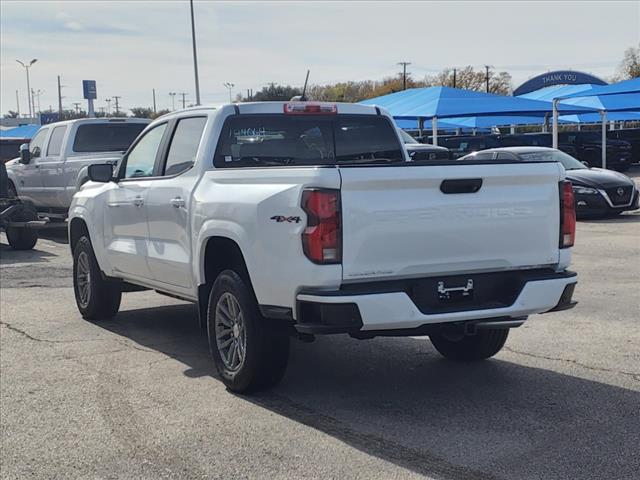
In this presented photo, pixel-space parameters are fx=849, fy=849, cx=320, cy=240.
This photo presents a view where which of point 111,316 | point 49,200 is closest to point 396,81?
point 49,200

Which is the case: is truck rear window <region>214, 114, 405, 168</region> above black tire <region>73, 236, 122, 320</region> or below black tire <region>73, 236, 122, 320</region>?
above

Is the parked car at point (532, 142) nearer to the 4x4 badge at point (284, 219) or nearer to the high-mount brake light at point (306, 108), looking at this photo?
the high-mount brake light at point (306, 108)

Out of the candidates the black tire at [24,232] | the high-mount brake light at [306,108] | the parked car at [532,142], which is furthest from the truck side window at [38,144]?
the parked car at [532,142]

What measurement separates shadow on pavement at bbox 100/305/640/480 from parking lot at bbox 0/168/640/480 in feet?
0.05

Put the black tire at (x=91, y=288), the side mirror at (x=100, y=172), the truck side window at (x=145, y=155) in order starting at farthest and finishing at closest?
the black tire at (x=91, y=288), the side mirror at (x=100, y=172), the truck side window at (x=145, y=155)

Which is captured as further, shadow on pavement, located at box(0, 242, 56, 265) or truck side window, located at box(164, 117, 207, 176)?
shadow on pavement, located at box(0, 242, 56, 265)

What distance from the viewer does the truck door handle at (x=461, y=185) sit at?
17.3 ft

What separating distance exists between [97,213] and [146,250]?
1226 mm

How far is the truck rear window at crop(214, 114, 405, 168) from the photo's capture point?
6.54 metres

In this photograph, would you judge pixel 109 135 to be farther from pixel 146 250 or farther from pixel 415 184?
pixel 415 184

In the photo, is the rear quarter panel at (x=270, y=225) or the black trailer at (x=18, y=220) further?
the black trailer at (x=18, y=220)

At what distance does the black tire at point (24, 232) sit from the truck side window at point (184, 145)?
832 centimetres

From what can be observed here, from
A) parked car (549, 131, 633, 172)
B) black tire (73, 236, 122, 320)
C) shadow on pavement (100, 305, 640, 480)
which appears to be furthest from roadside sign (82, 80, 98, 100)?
shadow on pavement (100, 305, 640, 480)

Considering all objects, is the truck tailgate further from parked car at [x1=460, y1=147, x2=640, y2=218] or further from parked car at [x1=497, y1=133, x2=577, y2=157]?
parked car at [x1=497, y1=133, x2=577, y2=157]
